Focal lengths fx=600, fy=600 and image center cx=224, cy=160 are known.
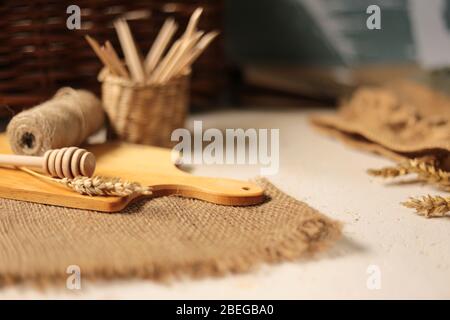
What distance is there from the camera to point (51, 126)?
0.80 meters

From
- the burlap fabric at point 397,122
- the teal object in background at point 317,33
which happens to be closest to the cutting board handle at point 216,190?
the burlap fabric at point 397,122

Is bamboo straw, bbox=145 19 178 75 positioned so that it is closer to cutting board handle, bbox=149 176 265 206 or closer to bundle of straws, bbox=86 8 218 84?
bundle of straws, bbox=86 8 218 84

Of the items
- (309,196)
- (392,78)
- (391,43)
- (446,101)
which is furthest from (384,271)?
(391,43)

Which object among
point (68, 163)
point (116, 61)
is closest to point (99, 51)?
point (116, 61)

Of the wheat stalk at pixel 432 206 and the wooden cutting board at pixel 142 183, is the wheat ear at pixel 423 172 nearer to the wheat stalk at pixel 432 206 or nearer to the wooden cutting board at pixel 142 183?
the wheat stalk at pixel 432 206

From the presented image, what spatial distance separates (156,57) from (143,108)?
10 centimetres

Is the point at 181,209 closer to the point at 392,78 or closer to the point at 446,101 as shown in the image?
the point at 446,101

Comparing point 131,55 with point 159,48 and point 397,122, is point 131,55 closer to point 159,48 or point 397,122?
point 159,48

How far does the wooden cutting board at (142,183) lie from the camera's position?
27.5 inches

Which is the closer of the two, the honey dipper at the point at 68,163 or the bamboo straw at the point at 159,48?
the honey dipper at the point at 68,163

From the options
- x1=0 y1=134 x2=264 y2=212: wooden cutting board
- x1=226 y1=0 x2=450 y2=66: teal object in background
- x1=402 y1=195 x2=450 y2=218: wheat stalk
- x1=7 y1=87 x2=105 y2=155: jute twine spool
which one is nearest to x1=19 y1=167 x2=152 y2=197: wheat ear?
x1=0 y1=134 x2=264 y2=212: wooden cutting board

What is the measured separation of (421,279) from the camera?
585mm

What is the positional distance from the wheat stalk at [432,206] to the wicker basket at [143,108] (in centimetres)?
39

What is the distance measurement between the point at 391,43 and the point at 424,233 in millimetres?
797
